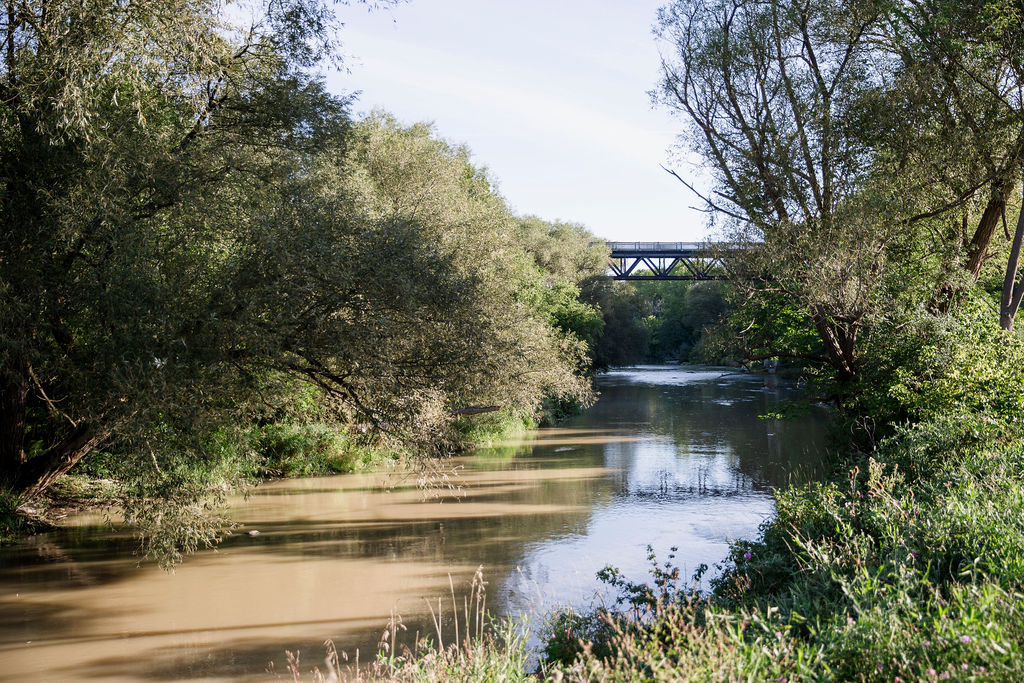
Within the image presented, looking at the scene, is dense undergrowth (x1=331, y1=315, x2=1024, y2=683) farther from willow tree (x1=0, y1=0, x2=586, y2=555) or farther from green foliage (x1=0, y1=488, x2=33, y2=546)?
green foliage (x1=0, y1=488, x2=33, y2=546)

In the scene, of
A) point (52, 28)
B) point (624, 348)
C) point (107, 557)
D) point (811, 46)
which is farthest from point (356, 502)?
point (624, 348)

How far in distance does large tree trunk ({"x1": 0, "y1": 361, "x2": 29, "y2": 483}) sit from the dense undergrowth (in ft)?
32.1

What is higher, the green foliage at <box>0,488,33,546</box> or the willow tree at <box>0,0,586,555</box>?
the willow tree at <box>0,0,586,555</box>

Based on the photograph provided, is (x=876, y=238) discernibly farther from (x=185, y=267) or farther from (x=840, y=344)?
(x=185, y=267)

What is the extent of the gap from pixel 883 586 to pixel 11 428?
13.4m

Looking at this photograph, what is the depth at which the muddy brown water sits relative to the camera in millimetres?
9719

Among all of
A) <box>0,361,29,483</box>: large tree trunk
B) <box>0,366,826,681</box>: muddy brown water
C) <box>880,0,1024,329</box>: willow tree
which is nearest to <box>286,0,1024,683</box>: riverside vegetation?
<box>880,0,1024,329</box>: willow tree

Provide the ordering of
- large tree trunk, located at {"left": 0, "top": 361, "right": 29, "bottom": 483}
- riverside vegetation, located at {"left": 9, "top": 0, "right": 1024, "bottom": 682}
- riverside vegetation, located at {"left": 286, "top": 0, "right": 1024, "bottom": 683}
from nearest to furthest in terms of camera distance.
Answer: riverside vegetation, located at {"left": 9, "top": 0, "right": 1024, "bottom": 682}, riverside vegetation, located at {"left": 286, "top": 0, "right": 1024, "bottom": 683}, large tree trunk, located at {"left": 0, "top": 361, "right": 29, "bottom": 483}

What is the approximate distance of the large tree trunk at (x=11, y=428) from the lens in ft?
43.0

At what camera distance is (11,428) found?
1347cm

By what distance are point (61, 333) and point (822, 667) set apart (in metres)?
10.7

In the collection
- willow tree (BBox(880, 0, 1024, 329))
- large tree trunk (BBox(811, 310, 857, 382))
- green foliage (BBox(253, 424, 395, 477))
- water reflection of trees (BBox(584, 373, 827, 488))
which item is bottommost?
water reflection of trees (BBox(584, 373, 827, 488))

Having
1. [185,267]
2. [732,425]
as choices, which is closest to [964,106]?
[185,267]

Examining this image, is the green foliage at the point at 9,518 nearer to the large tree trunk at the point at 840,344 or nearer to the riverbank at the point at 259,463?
the riverbank at the point at 259,463
